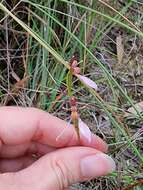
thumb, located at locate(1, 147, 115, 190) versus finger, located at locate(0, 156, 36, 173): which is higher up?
thumb, located at locate(1, 147, 115, 190)

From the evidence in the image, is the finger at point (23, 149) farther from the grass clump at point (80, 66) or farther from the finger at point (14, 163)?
the grass clump at point (80, 66)

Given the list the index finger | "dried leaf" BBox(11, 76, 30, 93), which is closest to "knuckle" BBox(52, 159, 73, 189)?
the index finger

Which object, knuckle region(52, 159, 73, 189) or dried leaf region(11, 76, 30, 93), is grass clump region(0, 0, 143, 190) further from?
knuckle region(52, 159, 73, 189)

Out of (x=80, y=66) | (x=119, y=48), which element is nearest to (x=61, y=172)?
(x=80, y=66)

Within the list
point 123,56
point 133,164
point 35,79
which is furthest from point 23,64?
point 133,164

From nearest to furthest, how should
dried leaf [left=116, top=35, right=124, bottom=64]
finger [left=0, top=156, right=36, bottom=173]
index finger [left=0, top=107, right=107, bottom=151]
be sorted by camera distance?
index finger [left=0, top=107, right=107, bottom=151], finger [left=0, top=156, right=36, bottom=173], dried leaf [left=116, top=35, right=124, bottom=64]

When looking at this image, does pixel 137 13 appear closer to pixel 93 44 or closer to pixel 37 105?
pixel 93 44
